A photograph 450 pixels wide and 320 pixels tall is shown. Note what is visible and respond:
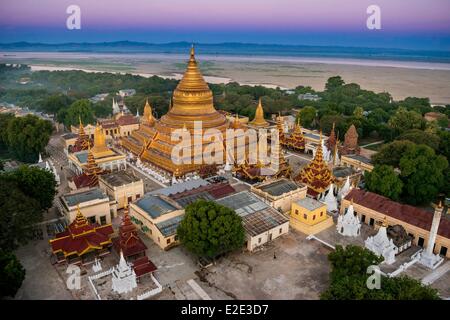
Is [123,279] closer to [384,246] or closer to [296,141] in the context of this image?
[384,246]

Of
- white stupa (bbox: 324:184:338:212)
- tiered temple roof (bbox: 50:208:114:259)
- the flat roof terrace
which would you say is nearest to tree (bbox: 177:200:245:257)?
the flat roof terrace

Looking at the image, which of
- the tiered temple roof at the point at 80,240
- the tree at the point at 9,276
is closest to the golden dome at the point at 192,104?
the tiered temple roof at the point at 80,240

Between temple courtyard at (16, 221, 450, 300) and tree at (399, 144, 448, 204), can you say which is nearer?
temple courtyard at (16, 221, 450, 300)

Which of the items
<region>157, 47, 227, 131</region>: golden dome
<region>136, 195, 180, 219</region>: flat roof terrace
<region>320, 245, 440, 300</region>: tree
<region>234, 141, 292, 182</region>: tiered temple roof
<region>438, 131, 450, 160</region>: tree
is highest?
<region>157, 47, 227, 131</region>: golden dome

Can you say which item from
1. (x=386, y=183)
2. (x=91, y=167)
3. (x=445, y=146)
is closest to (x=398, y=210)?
(x=386, y=183)

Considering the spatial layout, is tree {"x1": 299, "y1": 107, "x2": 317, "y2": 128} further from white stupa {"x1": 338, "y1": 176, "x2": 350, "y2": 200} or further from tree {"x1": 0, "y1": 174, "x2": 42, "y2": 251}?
tree {"x1": 0, "y1": 174, "x2": 42, "y2": 251}

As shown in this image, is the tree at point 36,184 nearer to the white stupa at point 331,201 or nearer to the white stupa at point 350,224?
the white stupa at point 331,201
